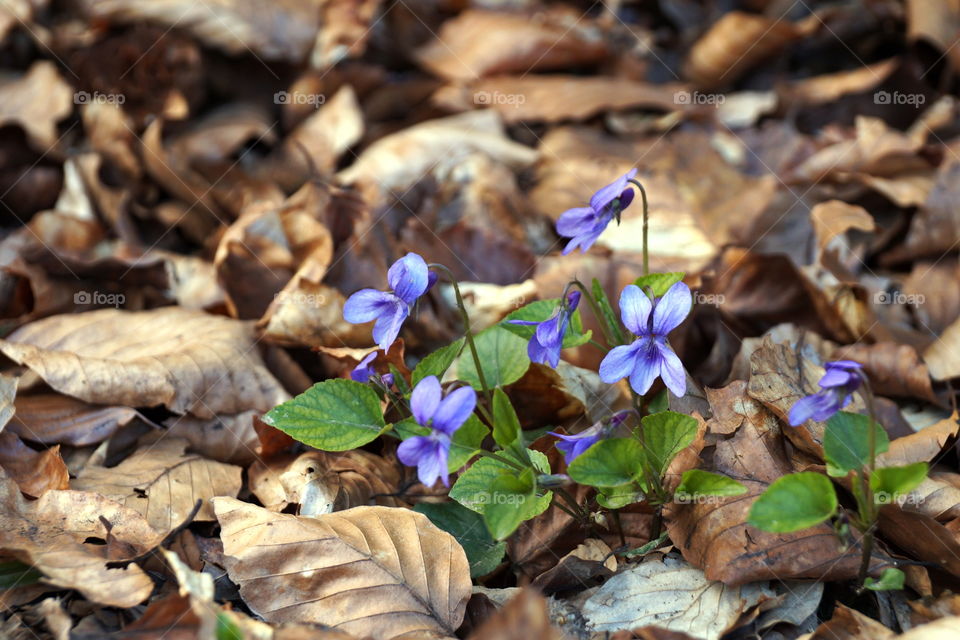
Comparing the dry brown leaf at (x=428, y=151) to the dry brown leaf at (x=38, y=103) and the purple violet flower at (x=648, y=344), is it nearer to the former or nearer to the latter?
the dry brown leaf at (x=38, y=103)

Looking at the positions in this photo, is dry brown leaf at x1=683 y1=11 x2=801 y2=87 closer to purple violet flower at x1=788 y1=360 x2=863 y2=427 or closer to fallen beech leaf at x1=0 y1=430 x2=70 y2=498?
purple violet flower at x1=788 y1=360 x2=863 y2=427

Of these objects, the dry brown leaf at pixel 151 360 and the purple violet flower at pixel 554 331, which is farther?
the dry brown leaf at pixel 151 360

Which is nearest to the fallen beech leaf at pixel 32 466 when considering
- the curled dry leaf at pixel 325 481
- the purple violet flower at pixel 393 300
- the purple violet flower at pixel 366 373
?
the curled dry leaf at pixel 325 481

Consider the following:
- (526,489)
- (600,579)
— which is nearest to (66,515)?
(526,489)

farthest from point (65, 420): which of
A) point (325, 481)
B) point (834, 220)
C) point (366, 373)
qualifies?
point (834, 220)

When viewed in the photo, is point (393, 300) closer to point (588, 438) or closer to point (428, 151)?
point (588, 438)

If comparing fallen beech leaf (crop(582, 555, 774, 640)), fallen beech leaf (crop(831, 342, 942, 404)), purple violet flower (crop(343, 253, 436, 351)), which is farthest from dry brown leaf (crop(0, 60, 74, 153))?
fallen beech leaf (crop(831, 342, 942, 404))
